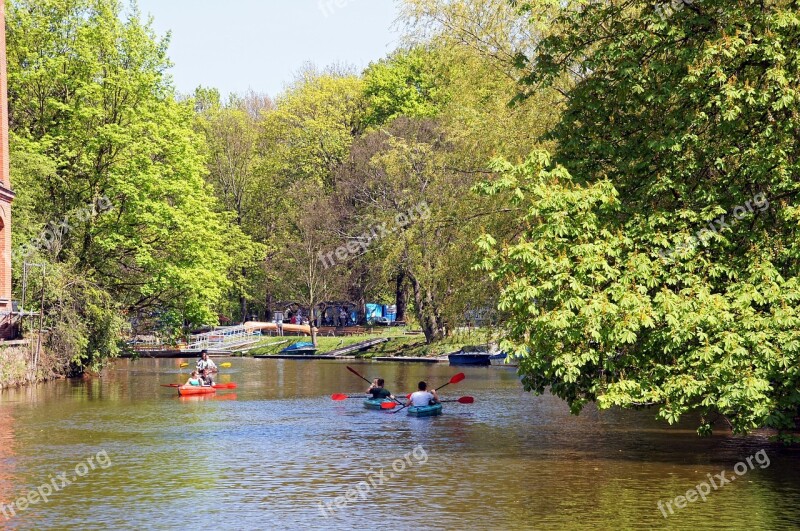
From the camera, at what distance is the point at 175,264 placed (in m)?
58.1

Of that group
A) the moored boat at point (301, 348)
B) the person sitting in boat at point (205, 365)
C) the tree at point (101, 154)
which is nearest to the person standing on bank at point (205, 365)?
the person sitting in boat at point (205, 365)

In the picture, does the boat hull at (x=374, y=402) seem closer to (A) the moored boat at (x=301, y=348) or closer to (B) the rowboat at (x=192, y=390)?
(B) the rowboat at (x=192, y=390)

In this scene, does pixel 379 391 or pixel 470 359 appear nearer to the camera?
pixel 379 391

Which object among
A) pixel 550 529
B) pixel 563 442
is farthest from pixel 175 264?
pixel 550 529

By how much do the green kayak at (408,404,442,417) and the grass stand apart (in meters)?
30.0

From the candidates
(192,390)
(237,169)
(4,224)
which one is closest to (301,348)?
(237,169)

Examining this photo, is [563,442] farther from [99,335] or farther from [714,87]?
[99,335]

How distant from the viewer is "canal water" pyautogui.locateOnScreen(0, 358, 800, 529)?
20.7 metres

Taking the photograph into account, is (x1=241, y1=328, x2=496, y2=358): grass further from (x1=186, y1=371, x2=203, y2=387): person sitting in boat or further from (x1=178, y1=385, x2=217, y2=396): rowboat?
(x1=178, y1=385, x2=217, y2=396): rowboat

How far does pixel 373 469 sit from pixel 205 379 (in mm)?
24694

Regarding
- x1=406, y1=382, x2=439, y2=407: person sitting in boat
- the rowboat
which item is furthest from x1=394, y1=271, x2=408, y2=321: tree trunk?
x1=406, y1=382, x2=439, y2=407: person sitting in boat

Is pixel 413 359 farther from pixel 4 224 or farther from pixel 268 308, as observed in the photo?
pixel 4 224

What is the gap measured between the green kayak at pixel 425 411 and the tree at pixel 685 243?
1284cm

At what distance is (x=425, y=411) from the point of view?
38000 mm
